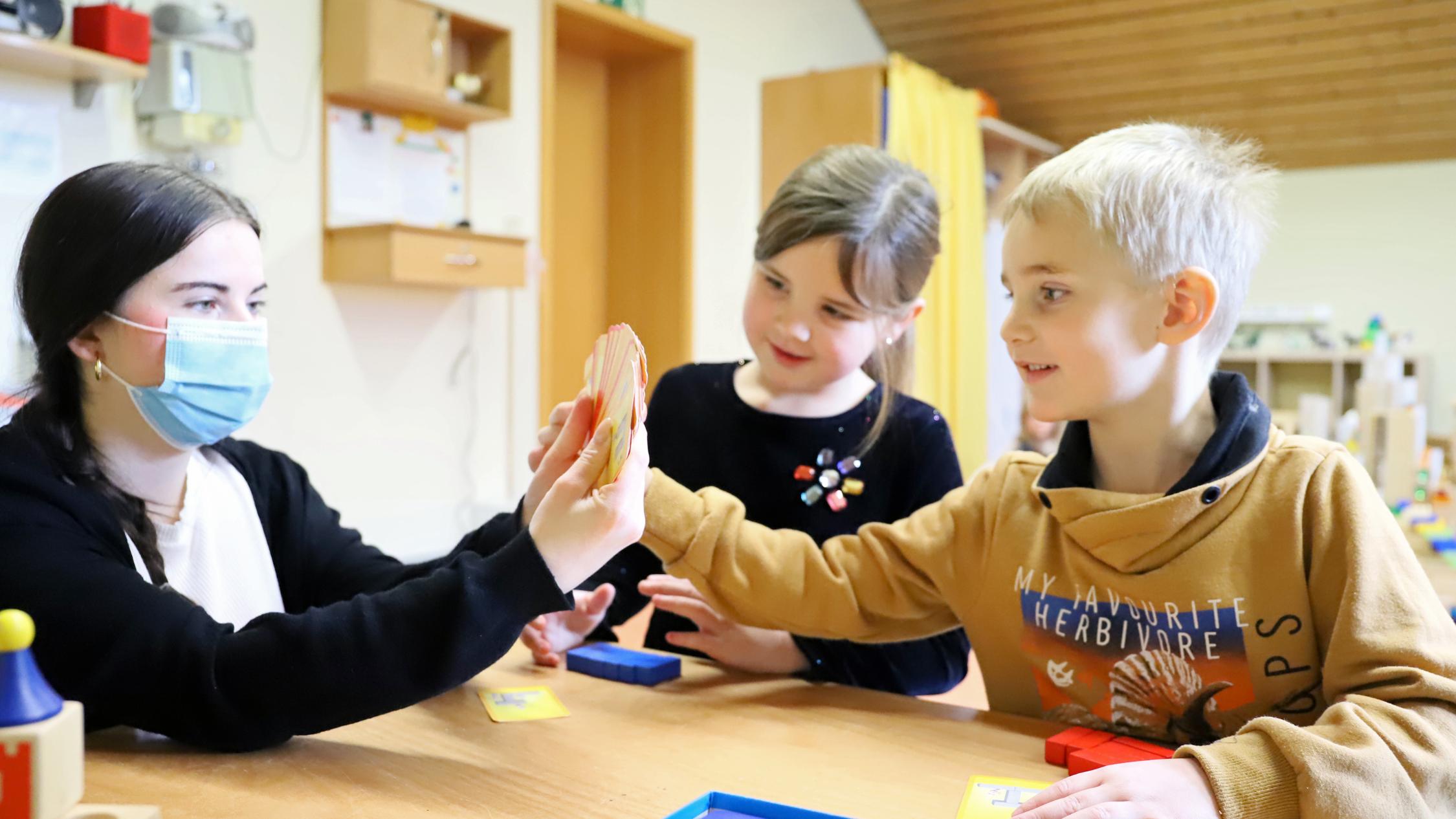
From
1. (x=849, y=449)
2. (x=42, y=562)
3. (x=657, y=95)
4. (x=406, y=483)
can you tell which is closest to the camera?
(x=42, y=562)

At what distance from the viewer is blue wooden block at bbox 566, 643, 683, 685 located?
1429mm

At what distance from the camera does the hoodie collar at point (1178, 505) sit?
119cm

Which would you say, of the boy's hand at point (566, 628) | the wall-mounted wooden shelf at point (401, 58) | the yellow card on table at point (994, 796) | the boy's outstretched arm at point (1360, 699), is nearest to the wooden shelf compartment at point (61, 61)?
the wall-mounted wooden shelf at point (401, 58)

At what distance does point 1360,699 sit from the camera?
102 cm

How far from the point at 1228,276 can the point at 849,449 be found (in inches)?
25.2

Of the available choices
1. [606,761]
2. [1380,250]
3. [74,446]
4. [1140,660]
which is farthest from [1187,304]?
[1380,250]

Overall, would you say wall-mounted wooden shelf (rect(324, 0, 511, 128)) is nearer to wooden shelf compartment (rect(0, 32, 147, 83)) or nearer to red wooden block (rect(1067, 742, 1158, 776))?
wooden shelf compartment (rect(0, 32, 147, 83))

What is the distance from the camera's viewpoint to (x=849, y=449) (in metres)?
1.77

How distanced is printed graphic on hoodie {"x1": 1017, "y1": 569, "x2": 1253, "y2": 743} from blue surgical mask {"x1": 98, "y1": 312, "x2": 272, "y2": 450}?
3.09 ft

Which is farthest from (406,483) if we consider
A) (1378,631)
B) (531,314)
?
(1378,631)

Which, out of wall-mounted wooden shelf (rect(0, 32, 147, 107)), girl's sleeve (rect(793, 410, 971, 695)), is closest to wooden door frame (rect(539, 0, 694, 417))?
wall-mounted wooden shelf (rect(0, 32, 147, 107))

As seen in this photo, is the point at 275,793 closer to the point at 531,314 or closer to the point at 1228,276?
the point at 1228,276

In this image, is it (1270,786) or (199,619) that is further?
(199,619)

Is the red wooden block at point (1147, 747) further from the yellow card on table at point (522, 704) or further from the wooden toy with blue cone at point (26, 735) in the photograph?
the wooden toy with blue cone at point (26, 735)
